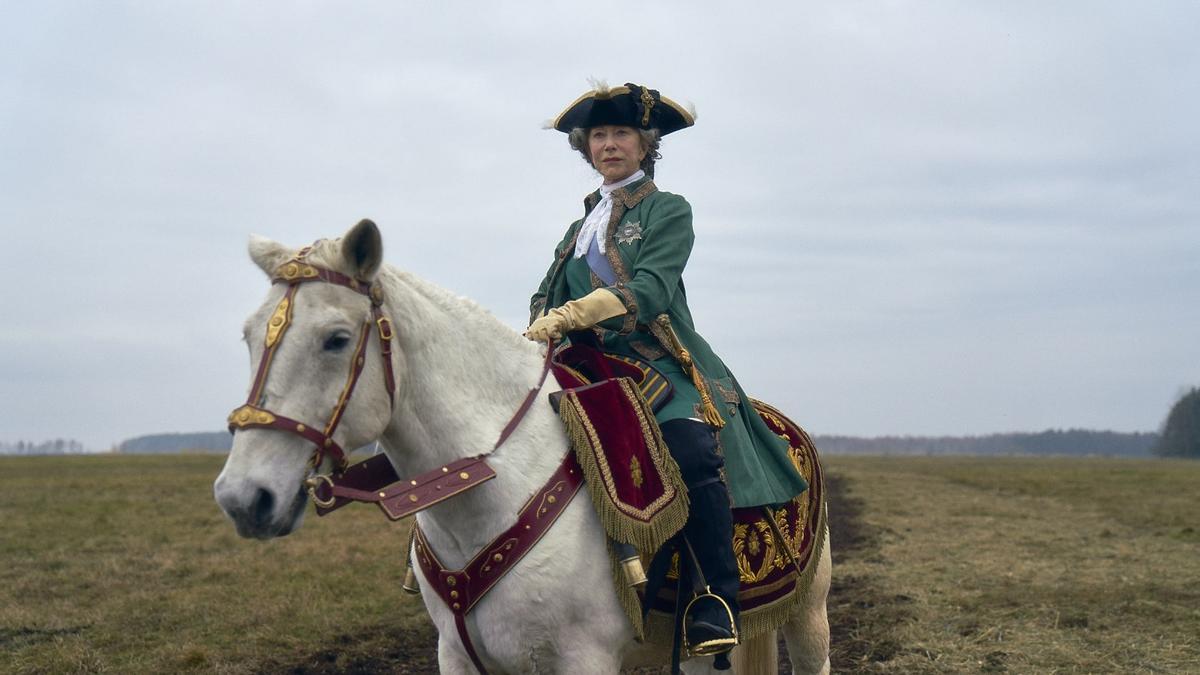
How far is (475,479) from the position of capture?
10.7ft

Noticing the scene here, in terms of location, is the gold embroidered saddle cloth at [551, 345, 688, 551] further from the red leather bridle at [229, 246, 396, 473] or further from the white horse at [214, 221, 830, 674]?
the red leather bridle at [229, 246, 396, 473]

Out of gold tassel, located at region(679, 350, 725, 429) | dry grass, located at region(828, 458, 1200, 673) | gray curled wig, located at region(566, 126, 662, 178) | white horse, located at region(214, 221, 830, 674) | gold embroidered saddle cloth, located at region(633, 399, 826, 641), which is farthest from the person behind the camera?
dry grass, located at region(828, 458, 1200, 673)

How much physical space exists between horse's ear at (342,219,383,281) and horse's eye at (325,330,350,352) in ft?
0.71

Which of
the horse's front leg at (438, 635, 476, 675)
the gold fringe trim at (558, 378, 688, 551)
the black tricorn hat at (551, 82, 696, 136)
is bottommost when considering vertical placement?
the horse's front leg at (438, 635, 476, 675)

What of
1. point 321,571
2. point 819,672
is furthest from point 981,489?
point 819,672

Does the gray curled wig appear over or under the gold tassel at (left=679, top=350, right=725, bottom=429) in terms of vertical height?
over

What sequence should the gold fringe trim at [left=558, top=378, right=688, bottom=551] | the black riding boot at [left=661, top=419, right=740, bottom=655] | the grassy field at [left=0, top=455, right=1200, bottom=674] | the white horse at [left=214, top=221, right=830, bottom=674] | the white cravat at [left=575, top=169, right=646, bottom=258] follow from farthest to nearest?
1. the grassy field at [left=0, top=455, right=1200, bottom=674]
2. the white cravat at [left=575, top=169, right=646, bottom=258]
3. the black riding boot at [left=661, top=419, right=740, bottom=655]
4. the gold fringe trim at [left=558, top=378, right=688, bottom=551]
5. the white horse at [left=214, top=221, right=830, bottom=674]

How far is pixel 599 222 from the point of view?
4.32 m

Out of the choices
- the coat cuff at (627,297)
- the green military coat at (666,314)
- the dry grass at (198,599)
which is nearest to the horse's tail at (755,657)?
the green military coat at (666,314)

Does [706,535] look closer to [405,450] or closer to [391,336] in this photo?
[405,450]

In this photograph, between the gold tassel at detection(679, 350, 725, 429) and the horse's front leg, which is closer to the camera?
the horse's front leg

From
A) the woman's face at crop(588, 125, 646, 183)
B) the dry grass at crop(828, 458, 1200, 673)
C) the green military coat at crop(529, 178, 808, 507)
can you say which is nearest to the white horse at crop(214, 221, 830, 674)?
the green military coat at crop(529, 178, 808, 507)

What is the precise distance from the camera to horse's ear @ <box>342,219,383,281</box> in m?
3.06

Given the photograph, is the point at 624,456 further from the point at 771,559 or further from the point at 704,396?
the point at 771,559
